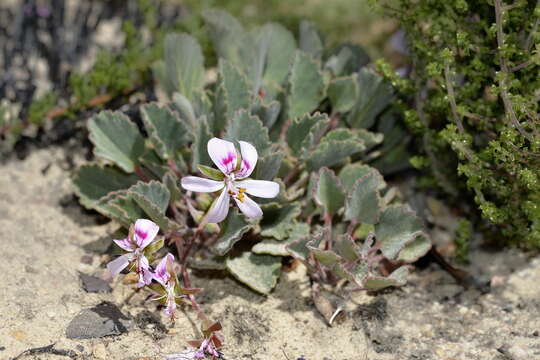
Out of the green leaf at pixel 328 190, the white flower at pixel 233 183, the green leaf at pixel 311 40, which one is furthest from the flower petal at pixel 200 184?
the green leaf at pixel 311 40

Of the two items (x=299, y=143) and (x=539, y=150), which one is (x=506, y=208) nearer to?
(x=539, y=150)

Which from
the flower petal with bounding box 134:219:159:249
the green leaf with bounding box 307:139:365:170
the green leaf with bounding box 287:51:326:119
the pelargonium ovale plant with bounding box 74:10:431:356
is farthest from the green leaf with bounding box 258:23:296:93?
the flower petal with bounding box 134:219:159:249

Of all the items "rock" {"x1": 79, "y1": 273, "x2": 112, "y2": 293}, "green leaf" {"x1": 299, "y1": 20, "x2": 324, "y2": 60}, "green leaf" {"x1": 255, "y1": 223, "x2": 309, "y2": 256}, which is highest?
"green leaf" {"x1": 299, "y1": 20, "x2": 324, "y2": 60}

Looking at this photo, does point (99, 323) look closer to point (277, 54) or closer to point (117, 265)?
point (117, 265)

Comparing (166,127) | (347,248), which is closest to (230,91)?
(166,127)

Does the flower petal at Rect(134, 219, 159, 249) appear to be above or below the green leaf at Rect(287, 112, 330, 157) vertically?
below

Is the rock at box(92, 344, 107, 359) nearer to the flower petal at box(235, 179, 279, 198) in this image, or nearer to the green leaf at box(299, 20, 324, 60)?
the flower petal at box(235, 179, 279, 198)

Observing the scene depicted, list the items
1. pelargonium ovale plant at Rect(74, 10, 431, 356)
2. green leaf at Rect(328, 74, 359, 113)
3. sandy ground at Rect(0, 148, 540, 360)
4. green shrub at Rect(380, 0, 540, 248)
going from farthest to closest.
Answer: green leaf at Rect(328, 74, 359, 113) < pelargonium ovale plant at Rect(74, 10, 431, 356) < green shrub at Rect(380, 0, 540, 248) < sandy ground at Rect(0, 148, 540, 360)

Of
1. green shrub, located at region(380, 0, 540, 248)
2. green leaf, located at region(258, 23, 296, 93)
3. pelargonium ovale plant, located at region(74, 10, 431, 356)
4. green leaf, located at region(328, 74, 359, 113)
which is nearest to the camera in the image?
green shrub, located at region(380, 0, 540, 248)

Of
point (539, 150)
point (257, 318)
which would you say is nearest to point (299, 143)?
point (257, 318)
